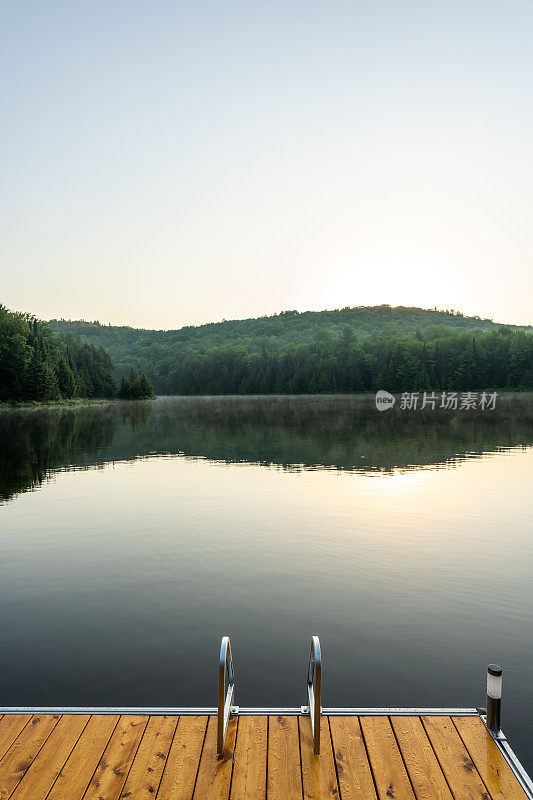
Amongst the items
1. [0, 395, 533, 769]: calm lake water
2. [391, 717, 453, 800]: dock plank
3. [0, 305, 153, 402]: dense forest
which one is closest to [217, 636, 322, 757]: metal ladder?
[391, 717, 453, 800]: dock plank

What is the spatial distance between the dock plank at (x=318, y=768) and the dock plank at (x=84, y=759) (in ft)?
7.40

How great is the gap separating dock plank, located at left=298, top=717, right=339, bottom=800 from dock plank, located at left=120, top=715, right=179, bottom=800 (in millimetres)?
1522

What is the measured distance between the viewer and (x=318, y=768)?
19.3 ft

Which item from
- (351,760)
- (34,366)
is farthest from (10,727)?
(34,366)

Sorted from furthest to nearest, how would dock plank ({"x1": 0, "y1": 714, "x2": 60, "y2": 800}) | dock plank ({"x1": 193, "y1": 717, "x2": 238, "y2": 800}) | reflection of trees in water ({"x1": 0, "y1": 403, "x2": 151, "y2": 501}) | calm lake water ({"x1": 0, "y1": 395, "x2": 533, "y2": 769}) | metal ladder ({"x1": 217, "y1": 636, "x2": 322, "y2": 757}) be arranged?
1. reflection of trees in water ({"x1": 0, "y1": 403, "x2": 151, "y2": 501})
2. calm lake water ({"x1": 0, "y1": 395, "x2": 533, "y2": 769})
3. metal ladder ({"x1": 217, "y1": 636, "x2": 322, "y2": 757})
4. dock plank ({"x1": 0, "y1": 714, "x2": 60, "y2": 800})
5. dock plank ({"x1": 193, "y1": 717, "x2": 238, "y2": 800})

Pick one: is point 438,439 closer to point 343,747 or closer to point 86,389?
point 343,747

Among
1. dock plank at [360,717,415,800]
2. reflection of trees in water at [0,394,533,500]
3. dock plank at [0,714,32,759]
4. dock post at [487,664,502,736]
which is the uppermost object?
dock post at [487,664,502,736]

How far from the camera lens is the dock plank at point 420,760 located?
5551 millimetres

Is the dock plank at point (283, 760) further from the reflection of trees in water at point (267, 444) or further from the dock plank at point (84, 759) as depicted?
the reflection of trees in water at point (267, 444)

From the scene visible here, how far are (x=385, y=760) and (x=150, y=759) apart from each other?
8.43 ft

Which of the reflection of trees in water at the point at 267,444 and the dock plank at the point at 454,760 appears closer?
the dock plank at the point at 454,760

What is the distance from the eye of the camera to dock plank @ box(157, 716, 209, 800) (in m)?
5.55

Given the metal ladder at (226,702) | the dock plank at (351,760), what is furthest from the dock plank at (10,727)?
the dock plank at (351,760)

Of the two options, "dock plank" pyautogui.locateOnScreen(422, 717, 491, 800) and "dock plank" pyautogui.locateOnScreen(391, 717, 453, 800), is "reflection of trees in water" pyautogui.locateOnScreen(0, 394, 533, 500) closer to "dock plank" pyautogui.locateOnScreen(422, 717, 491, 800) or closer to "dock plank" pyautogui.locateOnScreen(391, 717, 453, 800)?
"dock plank" pyautogui.locateOnScreen(391, 717, 453, 800)
